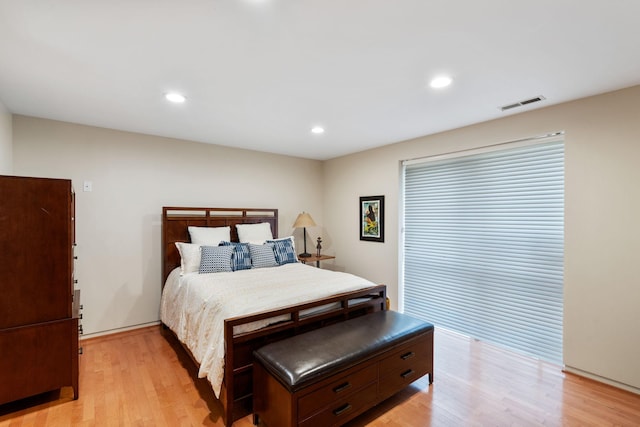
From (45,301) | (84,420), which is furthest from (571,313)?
(45,301)

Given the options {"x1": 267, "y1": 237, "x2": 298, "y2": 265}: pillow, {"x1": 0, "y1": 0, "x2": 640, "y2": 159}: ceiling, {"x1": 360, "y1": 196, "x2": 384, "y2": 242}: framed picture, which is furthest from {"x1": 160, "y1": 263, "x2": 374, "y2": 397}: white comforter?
{"x1": 0, "y1": 0, "x2": 640, "y2": 159}: ceiling

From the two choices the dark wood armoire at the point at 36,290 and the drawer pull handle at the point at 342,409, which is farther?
the dark wood armoire at the point at 36,290

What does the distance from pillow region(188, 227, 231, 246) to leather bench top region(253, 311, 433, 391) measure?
1950 mm

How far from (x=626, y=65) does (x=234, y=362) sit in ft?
10.6

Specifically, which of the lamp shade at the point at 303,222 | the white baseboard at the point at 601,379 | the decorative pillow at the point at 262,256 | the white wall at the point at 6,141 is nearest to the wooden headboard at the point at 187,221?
the lamp shade at the point at 303,222

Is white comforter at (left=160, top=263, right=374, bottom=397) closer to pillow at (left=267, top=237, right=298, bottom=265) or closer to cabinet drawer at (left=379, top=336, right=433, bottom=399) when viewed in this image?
pillow at (left=267, top=237, right=298, bottom=265)

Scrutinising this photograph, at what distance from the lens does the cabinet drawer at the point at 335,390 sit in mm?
1678

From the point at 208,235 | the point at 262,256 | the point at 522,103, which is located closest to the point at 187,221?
the point at 208,235

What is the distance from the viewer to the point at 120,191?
3.44 m

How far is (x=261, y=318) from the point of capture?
2082 millimetres

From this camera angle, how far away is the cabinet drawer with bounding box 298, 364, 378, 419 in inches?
66.1

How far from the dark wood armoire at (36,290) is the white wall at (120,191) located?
1245 millimetres

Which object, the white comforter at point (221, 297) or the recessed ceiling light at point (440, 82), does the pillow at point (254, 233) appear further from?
the recessed ceiling light at point (440, 82)

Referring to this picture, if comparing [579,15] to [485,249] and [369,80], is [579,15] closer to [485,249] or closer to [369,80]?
[369,80]
